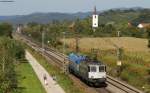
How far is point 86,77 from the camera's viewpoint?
56.9 meters

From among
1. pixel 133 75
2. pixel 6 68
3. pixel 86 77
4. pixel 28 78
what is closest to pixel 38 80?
pixel 28 78

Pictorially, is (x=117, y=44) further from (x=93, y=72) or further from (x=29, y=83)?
(x=93, y=72)

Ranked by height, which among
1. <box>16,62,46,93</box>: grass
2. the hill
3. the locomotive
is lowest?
the hill

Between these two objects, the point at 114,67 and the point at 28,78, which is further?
the point at 114,67

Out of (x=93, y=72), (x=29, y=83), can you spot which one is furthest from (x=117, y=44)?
(x=93, y=72)

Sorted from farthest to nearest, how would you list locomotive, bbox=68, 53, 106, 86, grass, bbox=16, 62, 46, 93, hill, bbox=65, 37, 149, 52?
hill, bbox=65, 37, 149, 52 → locomotive, bbox=68, 53, 106, 86 → grass, bbox=16, 62, 46, 93

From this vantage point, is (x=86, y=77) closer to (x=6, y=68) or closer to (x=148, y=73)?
(x=148, y=73)

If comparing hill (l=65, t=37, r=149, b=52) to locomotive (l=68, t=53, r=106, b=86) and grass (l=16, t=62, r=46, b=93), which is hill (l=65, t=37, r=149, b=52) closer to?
grass (l=16, t=62, r=46, b=93)

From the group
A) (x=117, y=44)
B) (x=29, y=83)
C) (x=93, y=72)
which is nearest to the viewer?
(x=93, y=72)

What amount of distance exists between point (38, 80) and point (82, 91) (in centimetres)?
1339

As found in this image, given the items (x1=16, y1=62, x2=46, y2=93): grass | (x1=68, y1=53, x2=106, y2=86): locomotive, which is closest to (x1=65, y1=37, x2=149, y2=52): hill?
(x1=16, y1=62, x2=46, y2=93): grass

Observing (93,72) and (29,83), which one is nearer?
(93,72)

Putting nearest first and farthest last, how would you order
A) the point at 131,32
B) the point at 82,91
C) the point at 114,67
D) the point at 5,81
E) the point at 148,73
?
the point at 5,81 < the point at 82,91 < the point at 148,73 < the point at 114,67 < the point at 131,32

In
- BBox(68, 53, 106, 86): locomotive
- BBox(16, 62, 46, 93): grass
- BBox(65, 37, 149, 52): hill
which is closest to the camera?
BBox(16, 62, 46, 93): grass
